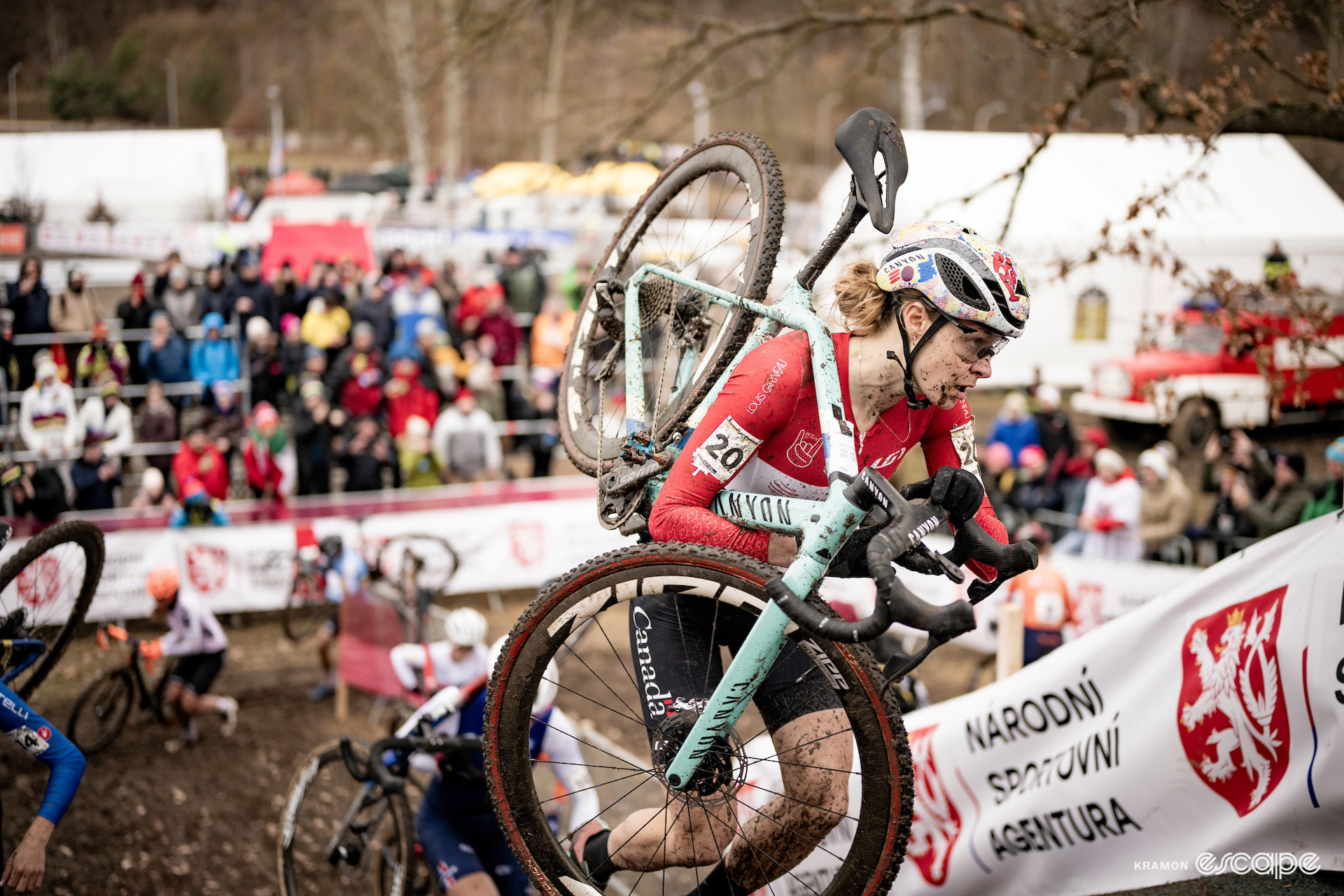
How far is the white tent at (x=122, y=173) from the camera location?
14297 mm

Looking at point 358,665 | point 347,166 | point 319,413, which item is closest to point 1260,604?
point 358,665

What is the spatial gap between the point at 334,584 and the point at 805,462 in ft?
29.3

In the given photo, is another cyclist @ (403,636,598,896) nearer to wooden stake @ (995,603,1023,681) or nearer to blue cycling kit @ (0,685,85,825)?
blue cycling kit @ (0,685,85,825)

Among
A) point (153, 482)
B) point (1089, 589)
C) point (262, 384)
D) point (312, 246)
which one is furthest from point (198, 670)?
point (312, 246)

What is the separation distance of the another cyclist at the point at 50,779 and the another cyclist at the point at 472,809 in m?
2.15

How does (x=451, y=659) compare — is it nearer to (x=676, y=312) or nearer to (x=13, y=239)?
(x=676, y=312)

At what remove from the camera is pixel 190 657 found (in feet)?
32.6

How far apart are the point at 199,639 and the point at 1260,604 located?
9020 mm

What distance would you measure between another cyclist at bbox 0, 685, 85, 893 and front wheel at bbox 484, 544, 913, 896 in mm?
2406

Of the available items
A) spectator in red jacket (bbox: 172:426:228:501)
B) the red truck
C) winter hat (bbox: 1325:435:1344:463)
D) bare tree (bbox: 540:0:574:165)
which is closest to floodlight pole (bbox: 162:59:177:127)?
spectator in red jacket (bbox: 172:426:228:501)

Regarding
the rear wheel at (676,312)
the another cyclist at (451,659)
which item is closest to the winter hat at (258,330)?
the another cyclist at (451,659)

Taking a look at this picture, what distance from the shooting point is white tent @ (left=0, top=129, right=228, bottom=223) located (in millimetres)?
14297

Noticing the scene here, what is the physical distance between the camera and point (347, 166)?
29.5m

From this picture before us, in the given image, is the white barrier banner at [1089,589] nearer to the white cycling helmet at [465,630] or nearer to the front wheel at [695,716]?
the white cycling helmet at [465,630]
